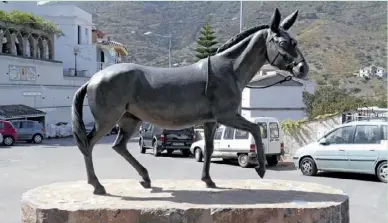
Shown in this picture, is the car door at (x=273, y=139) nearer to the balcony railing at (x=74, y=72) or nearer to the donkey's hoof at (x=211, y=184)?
the donkey's hoof at (x=211, y=184)

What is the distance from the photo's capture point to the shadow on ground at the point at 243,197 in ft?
19.8

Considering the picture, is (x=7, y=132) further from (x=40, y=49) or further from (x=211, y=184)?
(x=211, y=184)

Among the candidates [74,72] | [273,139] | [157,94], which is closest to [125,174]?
[273,139]

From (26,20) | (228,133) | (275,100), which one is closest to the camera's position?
(228,133)

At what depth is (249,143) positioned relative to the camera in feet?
59.3

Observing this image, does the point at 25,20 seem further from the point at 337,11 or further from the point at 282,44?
the point at 337,11

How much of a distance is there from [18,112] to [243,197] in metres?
30.1

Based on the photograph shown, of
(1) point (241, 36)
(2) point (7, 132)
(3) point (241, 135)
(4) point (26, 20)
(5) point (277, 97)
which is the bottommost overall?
(2) point (7, 132)

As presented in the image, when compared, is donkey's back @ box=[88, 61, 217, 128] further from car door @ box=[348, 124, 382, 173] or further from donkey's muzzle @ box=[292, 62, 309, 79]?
car door @ box=[348, 124, 382, 173]

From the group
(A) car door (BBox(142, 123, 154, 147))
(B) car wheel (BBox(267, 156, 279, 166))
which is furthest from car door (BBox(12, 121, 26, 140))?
(B) car wheel (BBox(267, 156, 279, 166))

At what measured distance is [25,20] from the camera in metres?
39.2

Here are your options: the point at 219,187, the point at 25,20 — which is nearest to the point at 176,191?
the point at 219,187

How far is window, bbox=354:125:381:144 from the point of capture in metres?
14.9

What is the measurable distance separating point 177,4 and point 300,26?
3832cm
